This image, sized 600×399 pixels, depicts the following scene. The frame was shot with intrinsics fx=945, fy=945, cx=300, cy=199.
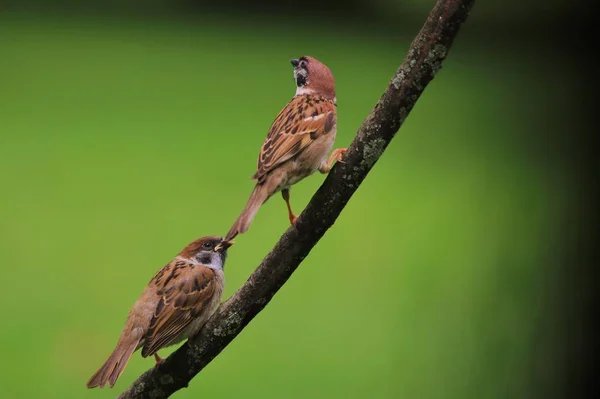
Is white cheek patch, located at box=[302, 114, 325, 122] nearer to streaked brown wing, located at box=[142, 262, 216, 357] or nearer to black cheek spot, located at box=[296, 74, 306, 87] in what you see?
black cheek spot, located at box=[296, 74, 306, 87]

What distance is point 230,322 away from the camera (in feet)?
8.10

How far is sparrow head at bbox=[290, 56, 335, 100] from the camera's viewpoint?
9.04 feet

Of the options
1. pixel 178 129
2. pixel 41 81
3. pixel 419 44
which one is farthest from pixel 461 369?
pixel 41 81

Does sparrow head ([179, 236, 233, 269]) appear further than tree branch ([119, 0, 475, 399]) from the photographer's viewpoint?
Yes

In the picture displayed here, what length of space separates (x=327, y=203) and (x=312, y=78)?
620mm

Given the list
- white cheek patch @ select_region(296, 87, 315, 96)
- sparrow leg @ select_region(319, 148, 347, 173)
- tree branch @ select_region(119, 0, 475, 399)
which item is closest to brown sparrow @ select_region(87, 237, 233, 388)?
tree branch @ select_region(119, 0, 475, 399)

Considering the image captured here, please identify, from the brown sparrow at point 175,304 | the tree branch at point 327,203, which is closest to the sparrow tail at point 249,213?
the tree branch at point 327,203

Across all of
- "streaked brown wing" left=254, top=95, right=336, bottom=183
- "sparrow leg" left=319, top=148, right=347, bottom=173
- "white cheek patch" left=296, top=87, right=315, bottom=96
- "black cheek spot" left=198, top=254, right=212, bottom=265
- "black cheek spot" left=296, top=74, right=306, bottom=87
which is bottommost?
"black cheek spot" left=198, top=254, right=212, bottom=265

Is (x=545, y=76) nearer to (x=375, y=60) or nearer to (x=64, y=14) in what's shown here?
(x=375, y=60)

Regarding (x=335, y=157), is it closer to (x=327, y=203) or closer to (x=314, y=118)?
(x=327, y=203)

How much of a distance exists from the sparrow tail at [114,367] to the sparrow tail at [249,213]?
20.0 inches

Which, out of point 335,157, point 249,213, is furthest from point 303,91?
point 249,213

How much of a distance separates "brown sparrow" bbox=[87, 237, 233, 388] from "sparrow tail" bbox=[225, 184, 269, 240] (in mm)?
207

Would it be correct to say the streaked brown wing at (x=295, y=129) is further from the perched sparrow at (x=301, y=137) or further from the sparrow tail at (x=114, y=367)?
the sparrow tail at (x=114, y=367)
